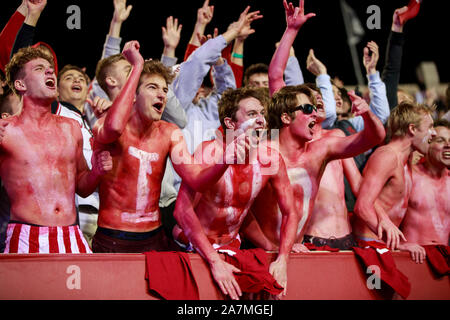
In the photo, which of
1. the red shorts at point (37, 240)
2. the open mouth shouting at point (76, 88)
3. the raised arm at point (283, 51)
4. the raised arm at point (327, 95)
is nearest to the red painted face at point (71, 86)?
the open mouth shouting at point (76, 88)

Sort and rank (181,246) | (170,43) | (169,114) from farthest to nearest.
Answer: (170,43), (169,114), (181,246)

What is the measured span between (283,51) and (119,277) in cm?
192

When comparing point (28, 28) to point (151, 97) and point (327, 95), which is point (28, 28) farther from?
point (327, 95)

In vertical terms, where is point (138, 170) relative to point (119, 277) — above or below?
above

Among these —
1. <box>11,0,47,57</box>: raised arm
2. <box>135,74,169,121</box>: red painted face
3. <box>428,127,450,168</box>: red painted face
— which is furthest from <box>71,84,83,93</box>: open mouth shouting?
<box>428,127,450,168</box>: red painted face

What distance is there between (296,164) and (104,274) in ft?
4.42

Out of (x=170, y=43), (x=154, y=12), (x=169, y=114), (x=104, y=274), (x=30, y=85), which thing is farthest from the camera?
(x=154, y=12)

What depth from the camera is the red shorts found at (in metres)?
2.96

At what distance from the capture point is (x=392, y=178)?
372 centimetres

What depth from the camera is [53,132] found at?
314 centimetres

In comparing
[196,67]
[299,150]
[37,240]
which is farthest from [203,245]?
[196,67]

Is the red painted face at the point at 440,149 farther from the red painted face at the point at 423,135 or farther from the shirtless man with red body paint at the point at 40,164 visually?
the shirtless man with red body paint at the point at 40,164

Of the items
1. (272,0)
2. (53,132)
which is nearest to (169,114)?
(53,132)

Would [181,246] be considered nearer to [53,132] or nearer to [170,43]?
[53,132]
